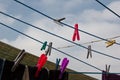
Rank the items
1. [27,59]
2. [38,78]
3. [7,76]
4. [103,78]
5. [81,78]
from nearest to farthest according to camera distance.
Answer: [7,76]
[38,78]
[103,78]
[27,59]
[81,78]

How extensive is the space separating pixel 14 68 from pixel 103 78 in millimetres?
1949

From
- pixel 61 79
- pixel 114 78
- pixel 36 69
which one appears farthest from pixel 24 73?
pixel 114 78

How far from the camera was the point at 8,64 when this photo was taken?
3.81 metres

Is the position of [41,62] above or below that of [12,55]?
below

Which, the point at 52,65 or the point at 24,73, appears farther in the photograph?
the point at 52,65

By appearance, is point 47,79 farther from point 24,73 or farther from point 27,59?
point 27,59

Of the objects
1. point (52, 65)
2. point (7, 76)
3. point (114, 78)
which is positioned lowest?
point (7, 76)

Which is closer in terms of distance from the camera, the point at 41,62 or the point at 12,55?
the point at 41,62

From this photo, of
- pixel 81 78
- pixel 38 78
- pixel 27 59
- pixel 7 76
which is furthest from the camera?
pixel 81 78

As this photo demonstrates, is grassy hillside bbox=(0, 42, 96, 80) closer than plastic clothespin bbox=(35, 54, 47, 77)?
No

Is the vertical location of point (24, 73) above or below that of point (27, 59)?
below

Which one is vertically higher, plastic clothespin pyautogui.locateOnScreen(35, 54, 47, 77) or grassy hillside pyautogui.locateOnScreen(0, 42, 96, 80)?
grassy hillside pyautogui.locateOnScreen(0, 42, 96, 80)

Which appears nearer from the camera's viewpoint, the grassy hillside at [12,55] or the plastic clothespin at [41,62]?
the plastic clothespin at [41,62]

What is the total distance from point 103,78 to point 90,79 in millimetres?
3304
